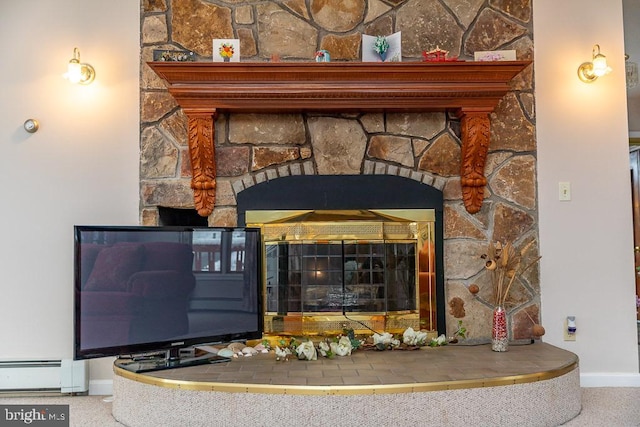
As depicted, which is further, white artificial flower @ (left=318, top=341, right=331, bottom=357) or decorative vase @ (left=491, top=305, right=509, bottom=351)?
decorative vase @ (left=491, top=305, right=509, bottom=351)

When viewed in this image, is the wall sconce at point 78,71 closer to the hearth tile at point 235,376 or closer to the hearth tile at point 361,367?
the hearth tile at point 235,376

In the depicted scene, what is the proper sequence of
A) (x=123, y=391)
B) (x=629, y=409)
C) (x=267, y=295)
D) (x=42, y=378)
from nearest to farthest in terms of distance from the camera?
(x=123, y=391) → (x=629, y=409) → (x=42, y=378) → (x=267, y=295)

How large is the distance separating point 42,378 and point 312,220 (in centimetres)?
167

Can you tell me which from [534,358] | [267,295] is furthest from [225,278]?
[534,358]

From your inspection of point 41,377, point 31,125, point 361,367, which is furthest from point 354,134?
point 41,377

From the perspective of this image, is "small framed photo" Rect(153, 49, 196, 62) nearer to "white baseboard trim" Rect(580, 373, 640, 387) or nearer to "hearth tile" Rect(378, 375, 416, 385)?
"hearth tile" Rect(378, 375, 416, 385)

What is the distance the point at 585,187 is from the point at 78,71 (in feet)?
9.47

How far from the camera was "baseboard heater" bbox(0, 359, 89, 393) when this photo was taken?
2793 millimetres

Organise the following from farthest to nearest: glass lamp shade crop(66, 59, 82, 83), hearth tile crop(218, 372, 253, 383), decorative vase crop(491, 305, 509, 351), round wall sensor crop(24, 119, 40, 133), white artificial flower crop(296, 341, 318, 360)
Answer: round wall sensor crop(24, 119, 40, 133), glass lamp shade crop(66, 59, 82, 83), decorative vase crop(491, 305, 509, 351), white artificial flower crop(296, 341, 318, 360), hearth tile crop(218, 372, 253, 383)

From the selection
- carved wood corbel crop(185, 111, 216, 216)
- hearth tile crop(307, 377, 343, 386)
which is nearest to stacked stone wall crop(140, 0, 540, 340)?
Result: carved wood corbel crop(185, 111, 216, 216)

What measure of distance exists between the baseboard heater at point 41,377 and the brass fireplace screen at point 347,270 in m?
1.03

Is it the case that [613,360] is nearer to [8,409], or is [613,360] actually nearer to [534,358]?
[534,358]

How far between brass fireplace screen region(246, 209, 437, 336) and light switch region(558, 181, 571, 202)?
76 cm

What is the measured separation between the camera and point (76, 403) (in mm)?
2680
